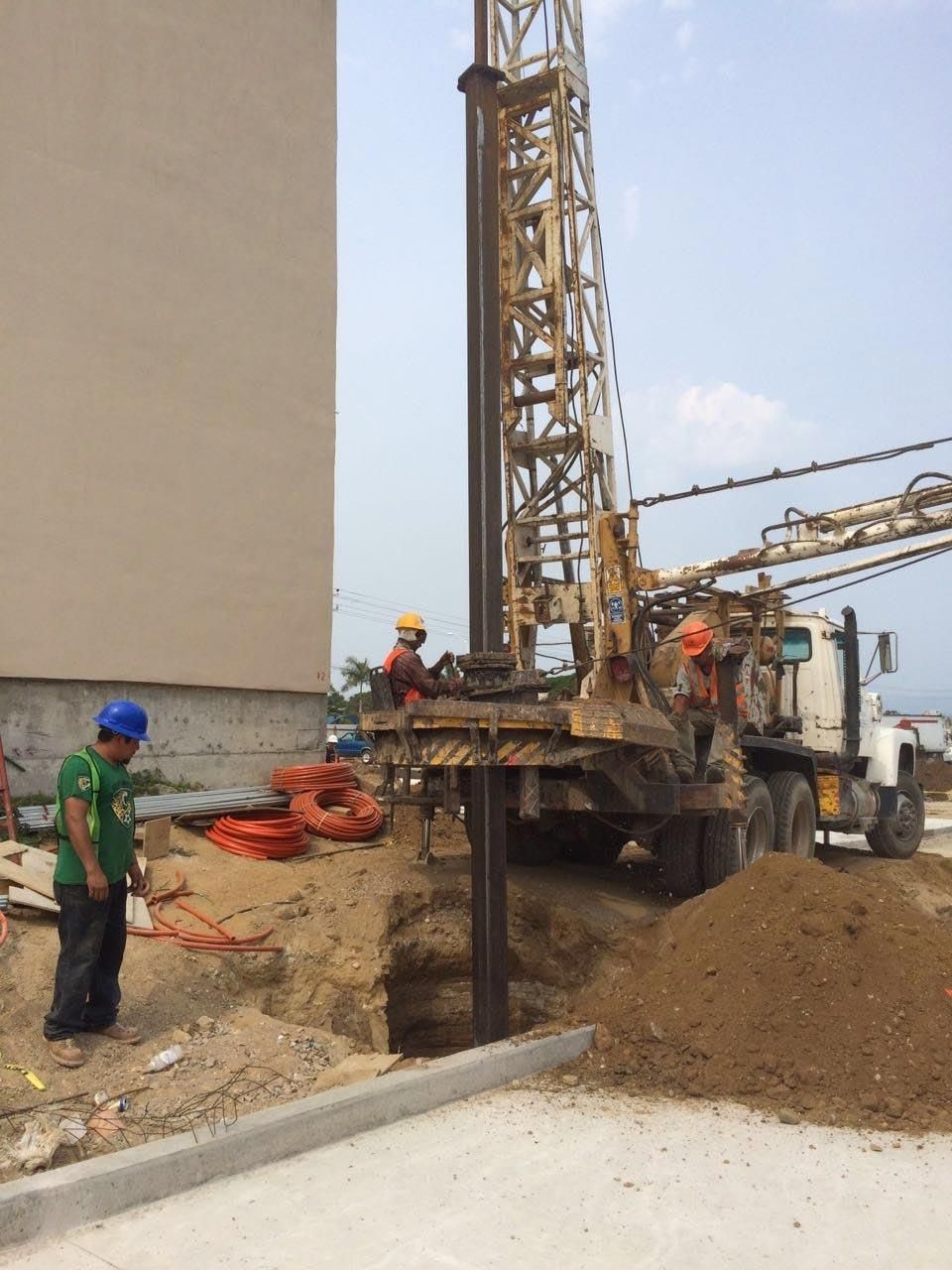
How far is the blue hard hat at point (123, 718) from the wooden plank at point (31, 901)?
1.91m

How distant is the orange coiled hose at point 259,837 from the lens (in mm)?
8820

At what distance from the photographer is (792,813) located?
1061 centimetres

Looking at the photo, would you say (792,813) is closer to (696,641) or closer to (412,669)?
(696,641)

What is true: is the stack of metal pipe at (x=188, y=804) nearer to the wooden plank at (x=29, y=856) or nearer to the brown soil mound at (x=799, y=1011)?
the wooden plank at (x=29, y=856)

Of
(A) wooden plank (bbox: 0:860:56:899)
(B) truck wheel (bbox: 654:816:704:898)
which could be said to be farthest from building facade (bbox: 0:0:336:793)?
(B) truck wheel (bbox: 654:816:704:898)

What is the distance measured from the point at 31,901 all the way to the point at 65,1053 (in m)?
1.86

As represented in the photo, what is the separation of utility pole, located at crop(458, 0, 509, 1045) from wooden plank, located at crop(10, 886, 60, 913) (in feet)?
9.00

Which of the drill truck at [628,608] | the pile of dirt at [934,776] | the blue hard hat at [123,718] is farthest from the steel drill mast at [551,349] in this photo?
the pile of dirt at [934,776]

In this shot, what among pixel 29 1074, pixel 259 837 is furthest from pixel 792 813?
pixel 29 1074

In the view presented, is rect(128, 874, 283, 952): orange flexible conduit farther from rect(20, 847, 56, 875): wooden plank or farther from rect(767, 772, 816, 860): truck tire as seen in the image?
rect(767, 772, 816, 860): truck tire

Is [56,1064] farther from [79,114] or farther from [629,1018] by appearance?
[79,114]

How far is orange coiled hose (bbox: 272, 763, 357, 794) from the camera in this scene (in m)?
10.6

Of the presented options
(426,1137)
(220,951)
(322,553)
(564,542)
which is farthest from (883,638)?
(426,1137)

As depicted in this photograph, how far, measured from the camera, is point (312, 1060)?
17.9ft
